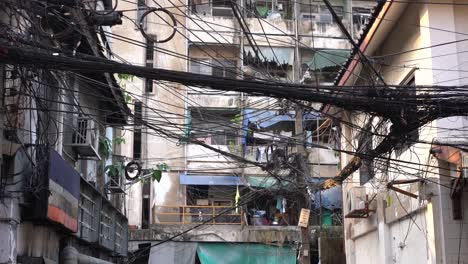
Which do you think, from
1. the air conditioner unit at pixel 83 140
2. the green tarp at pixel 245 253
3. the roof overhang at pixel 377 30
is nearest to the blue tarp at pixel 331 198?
the green tarp at pixel 245 253

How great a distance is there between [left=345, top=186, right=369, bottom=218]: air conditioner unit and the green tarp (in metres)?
8.86

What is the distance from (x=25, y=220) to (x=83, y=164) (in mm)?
5096

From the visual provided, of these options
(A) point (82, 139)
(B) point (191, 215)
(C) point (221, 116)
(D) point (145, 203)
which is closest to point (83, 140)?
(A) point (82, 139)

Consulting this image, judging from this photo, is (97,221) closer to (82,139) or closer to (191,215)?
(82,139)

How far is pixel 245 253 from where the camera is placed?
25453 millimetres

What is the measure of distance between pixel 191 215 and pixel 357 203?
13.5 m

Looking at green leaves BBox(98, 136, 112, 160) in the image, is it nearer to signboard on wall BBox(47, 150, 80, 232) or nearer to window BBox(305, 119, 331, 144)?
signboard on wall BBox(47, 150, 80, 232)

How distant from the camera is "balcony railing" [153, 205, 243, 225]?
2748 centimetres

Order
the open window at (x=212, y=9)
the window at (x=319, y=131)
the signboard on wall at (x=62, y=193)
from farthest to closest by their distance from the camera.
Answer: the open window at (x=212, y=9) → the window at (x=319, y=131) → the signboard on wall at (x=62, y=193)

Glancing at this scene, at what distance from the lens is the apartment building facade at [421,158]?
1052cm

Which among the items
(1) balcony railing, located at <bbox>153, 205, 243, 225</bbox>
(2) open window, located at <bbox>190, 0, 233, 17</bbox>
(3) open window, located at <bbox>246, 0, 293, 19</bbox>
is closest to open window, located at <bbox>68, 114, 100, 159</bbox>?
(1) balcony railing, located at <bbox>153, 205, 243, 225</bbox>

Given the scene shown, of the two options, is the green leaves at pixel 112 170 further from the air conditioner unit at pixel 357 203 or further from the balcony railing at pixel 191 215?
the balcony railing at pixel 191 215

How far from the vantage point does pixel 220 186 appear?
30.2 meters

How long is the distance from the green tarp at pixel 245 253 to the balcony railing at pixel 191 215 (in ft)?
4.82
